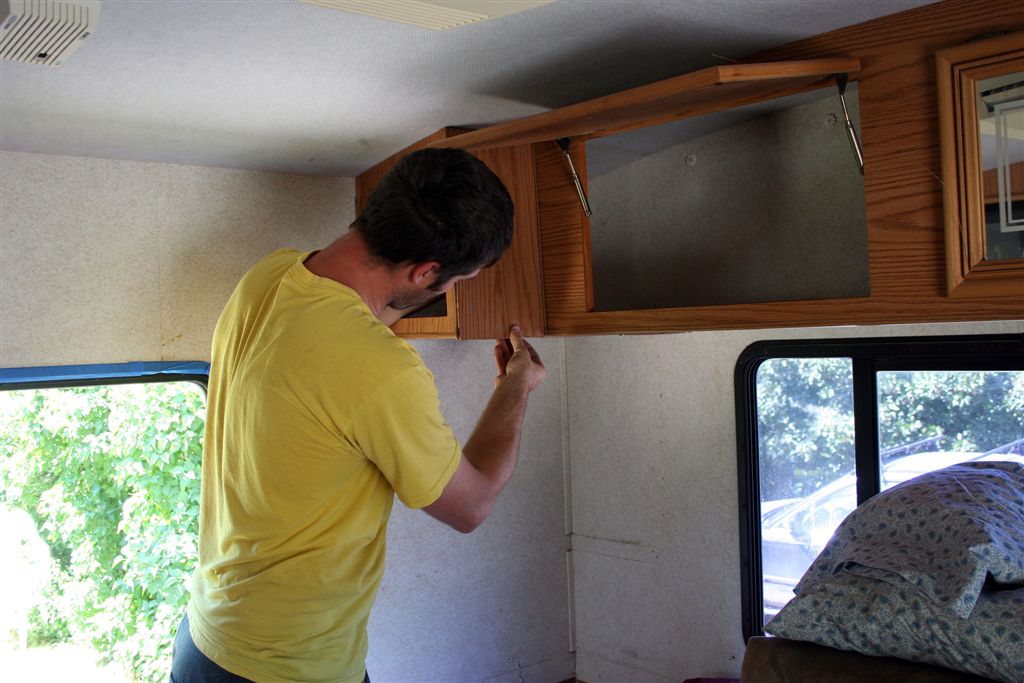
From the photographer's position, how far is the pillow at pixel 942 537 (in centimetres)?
122

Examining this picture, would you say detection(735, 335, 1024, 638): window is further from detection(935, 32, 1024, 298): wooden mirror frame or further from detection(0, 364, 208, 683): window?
detection(0, 364, 208, 683): window

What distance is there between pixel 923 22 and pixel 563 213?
33.7 inches

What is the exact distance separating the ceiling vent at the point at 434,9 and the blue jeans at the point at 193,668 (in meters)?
1.12

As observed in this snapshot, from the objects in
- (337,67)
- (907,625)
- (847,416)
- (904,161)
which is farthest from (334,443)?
(847,416)

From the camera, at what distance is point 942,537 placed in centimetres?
130

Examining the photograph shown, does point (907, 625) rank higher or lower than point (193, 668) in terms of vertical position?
higher

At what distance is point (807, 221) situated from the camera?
208 centimetres

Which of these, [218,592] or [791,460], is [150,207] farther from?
[791,460]

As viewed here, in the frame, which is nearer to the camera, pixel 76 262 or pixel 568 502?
pixel 76 262

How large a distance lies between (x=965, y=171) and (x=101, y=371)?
197cm

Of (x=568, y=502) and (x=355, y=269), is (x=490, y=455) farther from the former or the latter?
(x=568, y=502)

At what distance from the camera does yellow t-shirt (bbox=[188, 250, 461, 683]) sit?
4.56ft

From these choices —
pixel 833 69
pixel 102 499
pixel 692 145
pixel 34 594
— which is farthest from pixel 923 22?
pixel 34 594

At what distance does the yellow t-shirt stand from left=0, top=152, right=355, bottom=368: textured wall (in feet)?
2.56
